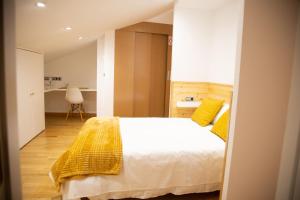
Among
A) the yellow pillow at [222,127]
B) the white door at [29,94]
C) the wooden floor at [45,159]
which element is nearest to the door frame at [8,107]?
the wooden floor at [45,159]

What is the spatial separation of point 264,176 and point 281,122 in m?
0.32

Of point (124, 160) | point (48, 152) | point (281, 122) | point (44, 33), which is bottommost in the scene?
point (48, 152)

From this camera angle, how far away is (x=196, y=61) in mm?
3512

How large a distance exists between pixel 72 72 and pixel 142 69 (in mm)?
2104

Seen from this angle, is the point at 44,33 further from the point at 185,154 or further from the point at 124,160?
the point at 185,154

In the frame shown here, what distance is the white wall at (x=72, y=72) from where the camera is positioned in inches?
210

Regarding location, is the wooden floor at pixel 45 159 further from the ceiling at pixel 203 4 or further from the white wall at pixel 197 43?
the ceiling at pixel 203 4

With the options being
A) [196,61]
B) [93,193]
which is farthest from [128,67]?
[93,193]

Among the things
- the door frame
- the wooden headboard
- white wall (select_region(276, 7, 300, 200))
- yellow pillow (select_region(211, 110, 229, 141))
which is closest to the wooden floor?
yellow pillow (select_region(211, 110, 229, 141))

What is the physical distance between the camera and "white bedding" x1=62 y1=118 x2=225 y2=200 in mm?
1751

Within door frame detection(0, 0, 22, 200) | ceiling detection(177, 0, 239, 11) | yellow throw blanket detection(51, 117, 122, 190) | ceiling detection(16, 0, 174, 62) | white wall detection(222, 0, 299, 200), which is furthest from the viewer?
ceiling detection(177, 0, 239, 11)

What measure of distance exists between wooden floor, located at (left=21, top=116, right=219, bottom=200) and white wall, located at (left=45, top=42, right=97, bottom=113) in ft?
2.34

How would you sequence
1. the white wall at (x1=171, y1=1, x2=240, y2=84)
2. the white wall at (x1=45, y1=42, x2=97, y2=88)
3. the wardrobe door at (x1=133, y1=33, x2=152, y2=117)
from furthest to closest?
the white wall at (x1=45, y1=42, x2=97, y2=88) → the wardrobe door at (x1=133, y1=33, x2=152, y2=117) → the white wall at (x1=171, y1=1, x2=240, y2=84)

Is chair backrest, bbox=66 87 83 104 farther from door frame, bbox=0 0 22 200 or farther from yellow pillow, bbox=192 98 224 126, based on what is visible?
door frame, bbox=0 0 22 200
